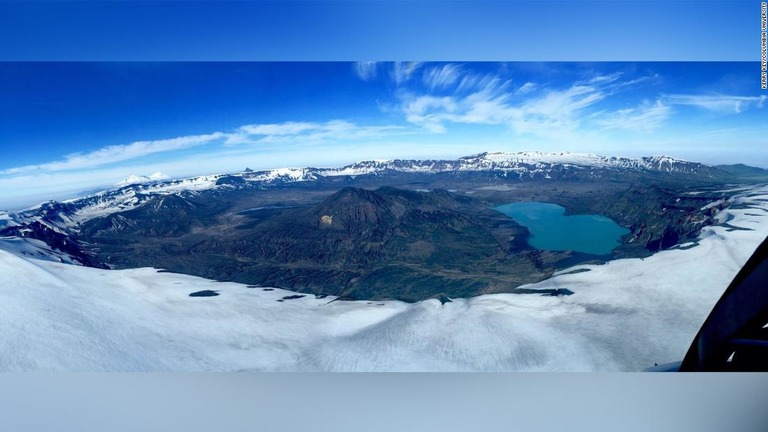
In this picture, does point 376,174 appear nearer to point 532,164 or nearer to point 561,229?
point 532,164

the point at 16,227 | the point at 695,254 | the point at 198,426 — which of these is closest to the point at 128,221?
the point at 16,227

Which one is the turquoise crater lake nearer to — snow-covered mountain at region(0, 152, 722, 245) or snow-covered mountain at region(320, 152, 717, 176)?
snow-covered mountain at region(0, 152, 722, 245)

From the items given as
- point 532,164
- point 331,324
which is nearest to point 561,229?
point 532,164

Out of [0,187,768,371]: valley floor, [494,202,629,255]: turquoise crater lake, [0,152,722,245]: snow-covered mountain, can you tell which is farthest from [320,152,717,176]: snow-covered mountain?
[0,187,768,371]: valley floor

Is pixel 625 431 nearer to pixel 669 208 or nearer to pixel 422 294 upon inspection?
pixel 422 294

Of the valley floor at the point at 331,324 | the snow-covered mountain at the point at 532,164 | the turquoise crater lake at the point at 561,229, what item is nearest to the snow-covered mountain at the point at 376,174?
the snow-covered mountain at the point at 532,164

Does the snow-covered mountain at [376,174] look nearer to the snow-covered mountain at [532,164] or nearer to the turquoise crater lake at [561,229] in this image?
the snow-covered mountain at [532,164]
